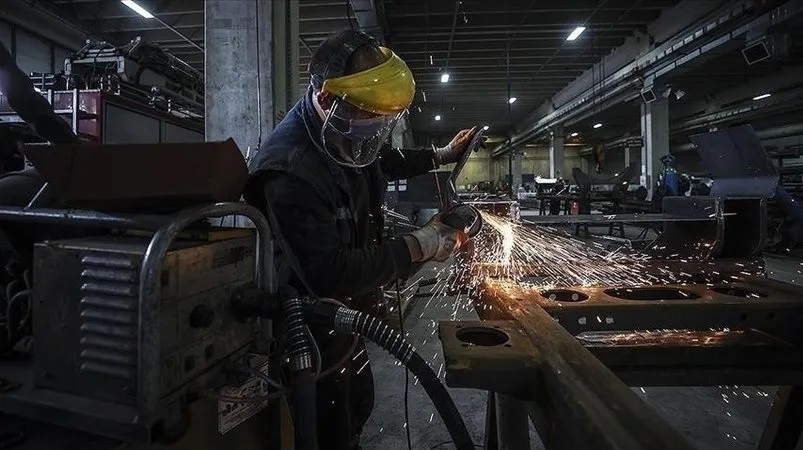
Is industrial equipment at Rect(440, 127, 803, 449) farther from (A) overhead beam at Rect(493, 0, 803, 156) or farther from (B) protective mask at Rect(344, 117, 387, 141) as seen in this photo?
(A) overhead beam at Rect(493, 0, 803, 156)

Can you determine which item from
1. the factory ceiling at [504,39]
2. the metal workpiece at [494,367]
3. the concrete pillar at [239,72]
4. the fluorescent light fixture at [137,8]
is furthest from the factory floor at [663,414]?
the fluorescent light fixture at [137,8]

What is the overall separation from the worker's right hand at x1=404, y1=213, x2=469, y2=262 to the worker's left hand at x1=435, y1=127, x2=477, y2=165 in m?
0.72

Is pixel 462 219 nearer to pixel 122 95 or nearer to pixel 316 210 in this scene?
pixel 316 210

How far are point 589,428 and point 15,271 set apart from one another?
1.59 m

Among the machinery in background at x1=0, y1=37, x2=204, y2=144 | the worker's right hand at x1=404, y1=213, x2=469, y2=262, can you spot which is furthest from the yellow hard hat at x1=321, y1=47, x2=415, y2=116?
the machinery in background at x1=0, y1=37, x2=204, y2=144

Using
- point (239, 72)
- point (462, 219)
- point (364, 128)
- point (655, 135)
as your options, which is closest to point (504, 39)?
point (655, 135)

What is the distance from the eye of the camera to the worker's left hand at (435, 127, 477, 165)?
233 centimetres

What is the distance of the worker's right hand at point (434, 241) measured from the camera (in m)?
1.58

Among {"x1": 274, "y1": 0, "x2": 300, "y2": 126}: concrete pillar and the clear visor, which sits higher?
{"x1": 274, "y1": 0, "x2": 300, "y2": 126}: concrete pillar

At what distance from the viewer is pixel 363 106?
1455mm

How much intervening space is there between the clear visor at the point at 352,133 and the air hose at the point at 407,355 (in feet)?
2.20

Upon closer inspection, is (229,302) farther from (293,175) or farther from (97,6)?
(97,6)

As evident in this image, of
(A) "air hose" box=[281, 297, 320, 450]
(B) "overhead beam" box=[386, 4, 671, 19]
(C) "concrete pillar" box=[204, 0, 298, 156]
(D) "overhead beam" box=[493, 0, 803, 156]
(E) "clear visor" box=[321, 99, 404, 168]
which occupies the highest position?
(B) "overhead beam" box=[386, 4, 671, 19]

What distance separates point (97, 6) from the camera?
7059 mm
